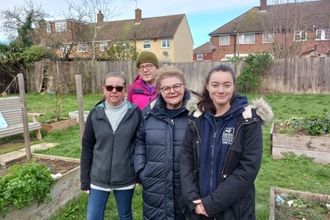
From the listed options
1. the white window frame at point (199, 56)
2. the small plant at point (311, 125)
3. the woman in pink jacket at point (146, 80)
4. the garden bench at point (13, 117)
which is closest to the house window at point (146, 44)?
the white window frame at point (199, 56)

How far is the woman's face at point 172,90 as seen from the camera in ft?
6.79

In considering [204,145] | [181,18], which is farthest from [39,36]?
[204,145]

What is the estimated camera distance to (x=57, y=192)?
3.12m

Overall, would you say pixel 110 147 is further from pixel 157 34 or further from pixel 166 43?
pixel 157 34

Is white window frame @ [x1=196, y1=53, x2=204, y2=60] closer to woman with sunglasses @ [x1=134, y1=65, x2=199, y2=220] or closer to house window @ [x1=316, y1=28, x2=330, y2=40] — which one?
house window @ [x1=316, y1=28, x2=330, y2=40]

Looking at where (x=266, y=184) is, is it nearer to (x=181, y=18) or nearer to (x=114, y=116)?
(x=114, y=116)

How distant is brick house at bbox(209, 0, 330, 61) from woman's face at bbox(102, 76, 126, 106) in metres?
16.7

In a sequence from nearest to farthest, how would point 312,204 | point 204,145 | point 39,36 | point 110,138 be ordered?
point 204,145 → point 110,138 → point 312,204 → point 39,36

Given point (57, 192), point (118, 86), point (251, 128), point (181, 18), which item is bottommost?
point (57, 192)

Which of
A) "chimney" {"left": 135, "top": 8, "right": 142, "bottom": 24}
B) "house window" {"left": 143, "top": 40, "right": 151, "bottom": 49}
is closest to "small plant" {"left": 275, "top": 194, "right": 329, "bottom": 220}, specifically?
"house window" {"left": 143, "top": 40, "right": 151, "bottom": 49}

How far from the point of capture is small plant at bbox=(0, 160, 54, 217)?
2.54m

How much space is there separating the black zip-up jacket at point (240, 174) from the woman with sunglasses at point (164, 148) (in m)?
0.19

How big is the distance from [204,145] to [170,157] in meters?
0.31

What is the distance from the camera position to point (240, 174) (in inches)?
68.1
